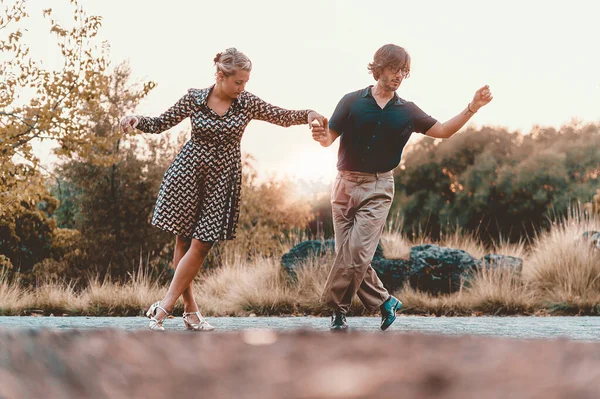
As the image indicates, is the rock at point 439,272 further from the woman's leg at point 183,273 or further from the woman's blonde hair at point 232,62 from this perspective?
the woman's blonde hair at point 232,62

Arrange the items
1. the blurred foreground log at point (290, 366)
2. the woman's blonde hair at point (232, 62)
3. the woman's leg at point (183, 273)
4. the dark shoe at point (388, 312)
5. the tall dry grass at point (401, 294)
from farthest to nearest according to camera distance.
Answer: the tall dry grass at point (401, 294)
the dark shoe at point (388, 312)
the woman's leg at point (183, 273)
the woman's blonde hair at point (232, 62)
the blurred foreground log at point (290, 366)

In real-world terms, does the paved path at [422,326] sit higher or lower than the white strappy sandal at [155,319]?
lower

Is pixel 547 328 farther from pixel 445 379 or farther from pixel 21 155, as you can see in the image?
pixel 21 155

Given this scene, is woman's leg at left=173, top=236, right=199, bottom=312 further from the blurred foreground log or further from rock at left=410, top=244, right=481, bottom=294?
rock at left=410, top=244, right=481, bottom=294

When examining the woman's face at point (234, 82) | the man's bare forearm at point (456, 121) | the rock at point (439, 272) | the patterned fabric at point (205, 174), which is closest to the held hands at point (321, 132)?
the patterned fabric at point (205, 174)

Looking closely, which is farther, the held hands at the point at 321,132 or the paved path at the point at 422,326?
the paved path at the point at 422,326

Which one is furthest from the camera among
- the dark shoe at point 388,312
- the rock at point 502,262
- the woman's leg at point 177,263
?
the rock at point 502,262

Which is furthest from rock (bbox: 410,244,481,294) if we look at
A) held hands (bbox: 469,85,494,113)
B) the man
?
held hands (bbox: 469,85,494,113)

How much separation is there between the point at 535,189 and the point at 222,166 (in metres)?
29.3

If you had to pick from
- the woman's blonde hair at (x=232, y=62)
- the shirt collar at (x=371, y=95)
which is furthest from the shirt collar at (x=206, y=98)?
the shirt collar at (x=371, y=95)

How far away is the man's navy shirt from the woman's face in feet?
2.50

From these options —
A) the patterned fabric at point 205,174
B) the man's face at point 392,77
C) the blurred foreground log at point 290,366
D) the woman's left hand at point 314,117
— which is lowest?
the blurred foreground log at point 290,366

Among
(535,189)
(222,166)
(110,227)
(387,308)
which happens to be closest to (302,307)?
(387,308)

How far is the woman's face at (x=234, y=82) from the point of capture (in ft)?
16.8
